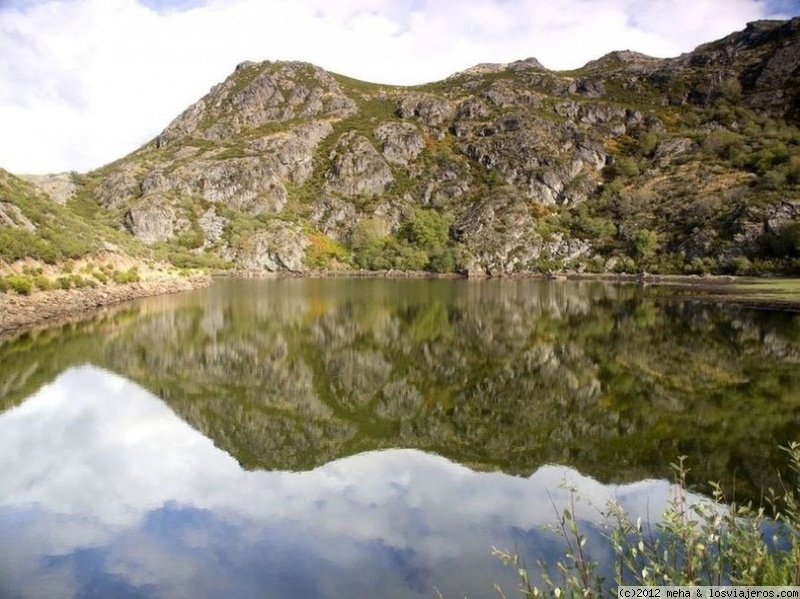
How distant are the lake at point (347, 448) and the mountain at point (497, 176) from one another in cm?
7978

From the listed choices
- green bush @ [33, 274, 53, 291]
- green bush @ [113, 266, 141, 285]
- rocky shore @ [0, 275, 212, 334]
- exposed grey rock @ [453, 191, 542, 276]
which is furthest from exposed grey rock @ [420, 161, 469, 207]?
green bush @ [33, 274, 53, 291]

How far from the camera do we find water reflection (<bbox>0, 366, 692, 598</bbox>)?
32.4 feet

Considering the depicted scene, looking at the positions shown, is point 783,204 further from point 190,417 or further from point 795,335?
point 190,417

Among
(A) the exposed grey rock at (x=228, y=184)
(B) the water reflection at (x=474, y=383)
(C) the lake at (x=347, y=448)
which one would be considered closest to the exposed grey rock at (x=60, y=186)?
(A) the exposed grey rock at (x=228, y=184)

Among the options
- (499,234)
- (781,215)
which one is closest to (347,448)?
(781,215)

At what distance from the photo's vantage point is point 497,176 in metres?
156

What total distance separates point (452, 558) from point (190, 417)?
42.1 ft

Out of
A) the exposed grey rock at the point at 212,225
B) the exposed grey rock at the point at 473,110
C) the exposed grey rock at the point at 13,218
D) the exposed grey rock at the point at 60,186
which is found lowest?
the exposed grey rock at the point at 212,225

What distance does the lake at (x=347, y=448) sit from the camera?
1053 cm

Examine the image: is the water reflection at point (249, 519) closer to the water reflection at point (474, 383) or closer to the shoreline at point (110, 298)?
the water reflection at point (474, 383)

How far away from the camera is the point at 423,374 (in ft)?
86.0

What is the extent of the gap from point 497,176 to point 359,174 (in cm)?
3801

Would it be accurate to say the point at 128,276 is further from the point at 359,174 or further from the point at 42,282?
the point at 359,174

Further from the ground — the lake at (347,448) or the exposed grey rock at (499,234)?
the lake at (347,448)
